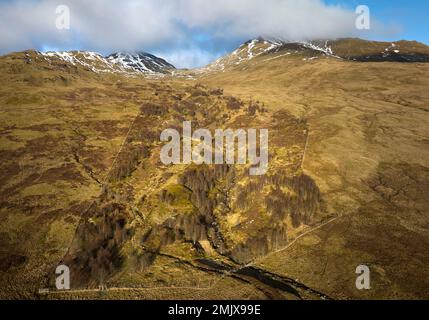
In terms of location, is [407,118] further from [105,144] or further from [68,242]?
[68,242]

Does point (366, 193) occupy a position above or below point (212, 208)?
above

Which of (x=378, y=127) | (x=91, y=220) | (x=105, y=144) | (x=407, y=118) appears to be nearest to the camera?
(x=91, y=220)

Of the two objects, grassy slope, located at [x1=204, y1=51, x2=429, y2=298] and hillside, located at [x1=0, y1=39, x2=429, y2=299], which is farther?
grassy slope, located at [x1=204, y1=51, x2=429, y2=298]

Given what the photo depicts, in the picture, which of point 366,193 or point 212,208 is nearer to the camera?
point 366,193

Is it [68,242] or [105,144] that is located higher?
[105,144]

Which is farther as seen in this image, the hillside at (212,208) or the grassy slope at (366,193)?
the grassy slope at (366,193)

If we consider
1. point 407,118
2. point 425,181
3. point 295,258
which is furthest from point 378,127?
point 295,258
